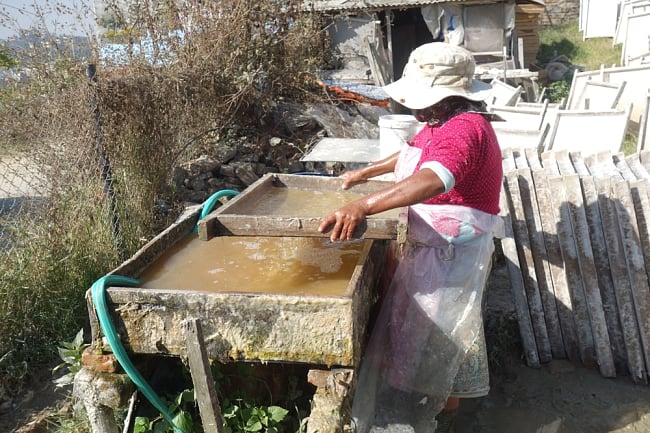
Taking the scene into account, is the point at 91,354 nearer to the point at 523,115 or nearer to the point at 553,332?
the point at 553,332

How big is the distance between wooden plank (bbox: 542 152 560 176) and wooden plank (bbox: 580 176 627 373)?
14.2 inches

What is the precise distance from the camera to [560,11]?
23031mm

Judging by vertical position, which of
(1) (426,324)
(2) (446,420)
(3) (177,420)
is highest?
(1) (426,324)

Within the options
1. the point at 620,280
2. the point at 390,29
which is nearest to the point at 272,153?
the point at 620,280

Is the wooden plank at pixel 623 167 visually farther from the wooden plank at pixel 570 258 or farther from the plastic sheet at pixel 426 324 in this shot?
the plastic sheet at pixel 426 324

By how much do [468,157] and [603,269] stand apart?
167 centimetres

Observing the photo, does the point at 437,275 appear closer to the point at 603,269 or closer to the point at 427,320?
the point at 427,320

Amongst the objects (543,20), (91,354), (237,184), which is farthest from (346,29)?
(543,20)

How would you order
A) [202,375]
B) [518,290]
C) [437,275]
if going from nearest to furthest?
1. [202,375]
2. [437,275]
3. [518,290]

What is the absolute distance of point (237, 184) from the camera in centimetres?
700

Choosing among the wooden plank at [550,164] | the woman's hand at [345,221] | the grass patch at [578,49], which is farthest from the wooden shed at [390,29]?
the woman's hand at [345,221]

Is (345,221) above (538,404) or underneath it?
above

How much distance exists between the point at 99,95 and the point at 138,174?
2.83 feet

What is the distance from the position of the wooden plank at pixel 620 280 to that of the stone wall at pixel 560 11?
22328 millimetres
